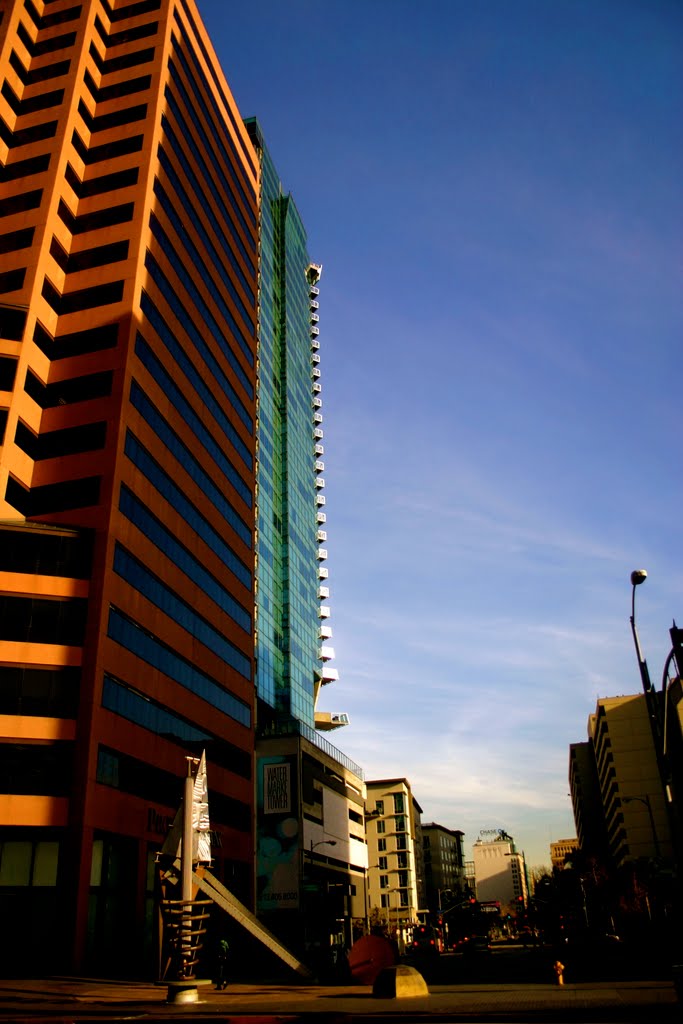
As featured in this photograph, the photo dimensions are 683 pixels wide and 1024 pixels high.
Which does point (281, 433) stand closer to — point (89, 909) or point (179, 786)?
point (179, 786)

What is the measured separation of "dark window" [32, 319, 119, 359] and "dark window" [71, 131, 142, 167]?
16.7m

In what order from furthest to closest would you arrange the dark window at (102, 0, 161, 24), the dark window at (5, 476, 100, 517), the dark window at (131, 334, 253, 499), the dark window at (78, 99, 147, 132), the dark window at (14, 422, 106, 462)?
the dark window at (102, 0, 161, 24) → the dark window at (78, 99, 147, 132) → the dark window at (131, 334, 253, 499) → the dark window at (14, 422, 106, 462) → the dark window at (5, 476, 100, 517)

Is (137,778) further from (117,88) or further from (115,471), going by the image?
(117,88)

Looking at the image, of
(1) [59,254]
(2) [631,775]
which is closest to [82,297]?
(1) [59,254]

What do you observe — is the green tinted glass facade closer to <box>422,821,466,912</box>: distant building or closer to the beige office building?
the beige office building

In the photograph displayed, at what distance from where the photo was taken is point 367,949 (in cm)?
3372

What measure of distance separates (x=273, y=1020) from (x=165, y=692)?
3396cm

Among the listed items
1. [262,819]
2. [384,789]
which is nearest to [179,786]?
[262,819]

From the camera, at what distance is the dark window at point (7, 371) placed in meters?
49.1

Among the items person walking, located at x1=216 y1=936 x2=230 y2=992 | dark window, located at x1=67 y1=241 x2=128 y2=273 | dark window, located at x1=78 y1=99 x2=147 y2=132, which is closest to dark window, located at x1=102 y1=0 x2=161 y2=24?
dark window, located at x1=78 y1=99 x2=147 y2=132

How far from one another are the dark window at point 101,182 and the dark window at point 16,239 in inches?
259

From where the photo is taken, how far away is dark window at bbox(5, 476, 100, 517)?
4769 centimetres

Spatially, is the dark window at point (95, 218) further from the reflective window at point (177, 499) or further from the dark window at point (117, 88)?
the reflective window at point (177, 499)

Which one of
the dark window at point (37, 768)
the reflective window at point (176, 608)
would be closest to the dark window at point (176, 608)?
the reflective window at point (176, 608)
